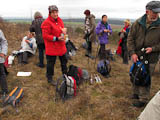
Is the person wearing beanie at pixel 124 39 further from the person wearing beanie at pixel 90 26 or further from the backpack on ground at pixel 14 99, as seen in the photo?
the backpack on ground at pixel 14 99

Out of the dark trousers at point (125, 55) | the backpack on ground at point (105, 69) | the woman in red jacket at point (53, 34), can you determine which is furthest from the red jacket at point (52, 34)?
the dark trousers at point (125, 55)

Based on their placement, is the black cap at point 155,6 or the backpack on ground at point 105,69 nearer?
the black cap at point 155,6

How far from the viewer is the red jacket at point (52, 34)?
123 inches

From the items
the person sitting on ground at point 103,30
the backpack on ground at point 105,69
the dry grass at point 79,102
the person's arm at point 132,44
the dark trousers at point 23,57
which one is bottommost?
the dry grass at point 79,102

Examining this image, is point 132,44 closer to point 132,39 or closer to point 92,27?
point 132,39

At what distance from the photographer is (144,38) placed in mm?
2580

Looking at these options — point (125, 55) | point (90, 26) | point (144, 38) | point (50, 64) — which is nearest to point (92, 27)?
point (90, 26)

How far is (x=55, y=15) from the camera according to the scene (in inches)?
122

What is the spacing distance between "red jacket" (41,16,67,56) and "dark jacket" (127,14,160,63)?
176 cm

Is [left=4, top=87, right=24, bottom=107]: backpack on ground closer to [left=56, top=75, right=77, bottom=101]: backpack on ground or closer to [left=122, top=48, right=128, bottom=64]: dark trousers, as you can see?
[left=56, top=75, right=77, bottom=101]: backpack on ground

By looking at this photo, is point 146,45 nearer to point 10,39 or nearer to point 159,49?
point 159,49

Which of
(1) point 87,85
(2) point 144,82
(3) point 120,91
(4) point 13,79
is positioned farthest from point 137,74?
(4) point 13,79

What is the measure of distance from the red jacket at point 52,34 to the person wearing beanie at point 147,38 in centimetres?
176

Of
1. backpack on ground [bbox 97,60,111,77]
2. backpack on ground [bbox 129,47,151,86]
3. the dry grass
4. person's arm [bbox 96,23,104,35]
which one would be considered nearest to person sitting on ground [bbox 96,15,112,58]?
person's arm [bbox 96,23,104,35]
